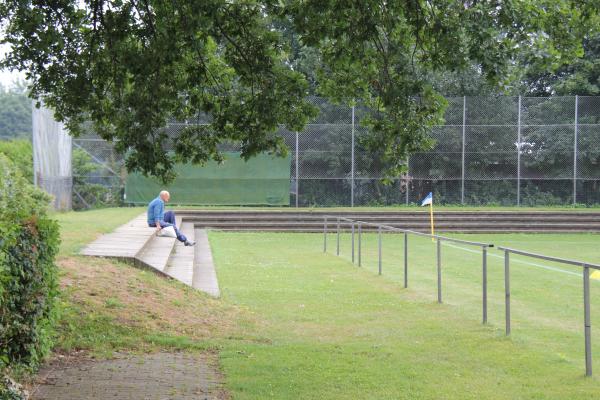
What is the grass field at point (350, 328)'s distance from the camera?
7.01 meters

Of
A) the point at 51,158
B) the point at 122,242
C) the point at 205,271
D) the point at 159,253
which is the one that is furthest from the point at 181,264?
the point at 51,158

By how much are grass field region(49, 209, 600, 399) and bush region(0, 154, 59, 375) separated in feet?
3.74

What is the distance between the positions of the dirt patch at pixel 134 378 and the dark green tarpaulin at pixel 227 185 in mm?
25762

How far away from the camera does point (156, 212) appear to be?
2053cm

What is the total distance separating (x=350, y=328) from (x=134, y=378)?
3715mm

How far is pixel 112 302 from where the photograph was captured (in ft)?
32.5

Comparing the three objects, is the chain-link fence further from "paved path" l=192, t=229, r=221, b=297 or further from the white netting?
"paved path" l=192, t=229, r=221, b=297

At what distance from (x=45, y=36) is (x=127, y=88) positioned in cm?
214

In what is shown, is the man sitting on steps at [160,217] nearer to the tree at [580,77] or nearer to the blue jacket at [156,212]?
the blue jacket at [156,212]

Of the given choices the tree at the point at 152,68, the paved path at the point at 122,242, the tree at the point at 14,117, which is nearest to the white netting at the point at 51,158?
the paved path at the point at 122,242

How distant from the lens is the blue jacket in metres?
20.5

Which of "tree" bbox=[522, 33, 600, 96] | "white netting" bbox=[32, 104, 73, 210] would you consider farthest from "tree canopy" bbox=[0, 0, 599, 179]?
"tree" bbox=[522, 33, 600, 96]

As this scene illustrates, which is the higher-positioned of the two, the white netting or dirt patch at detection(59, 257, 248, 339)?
the white netting

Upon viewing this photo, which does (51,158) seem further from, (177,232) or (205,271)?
(205,271)
